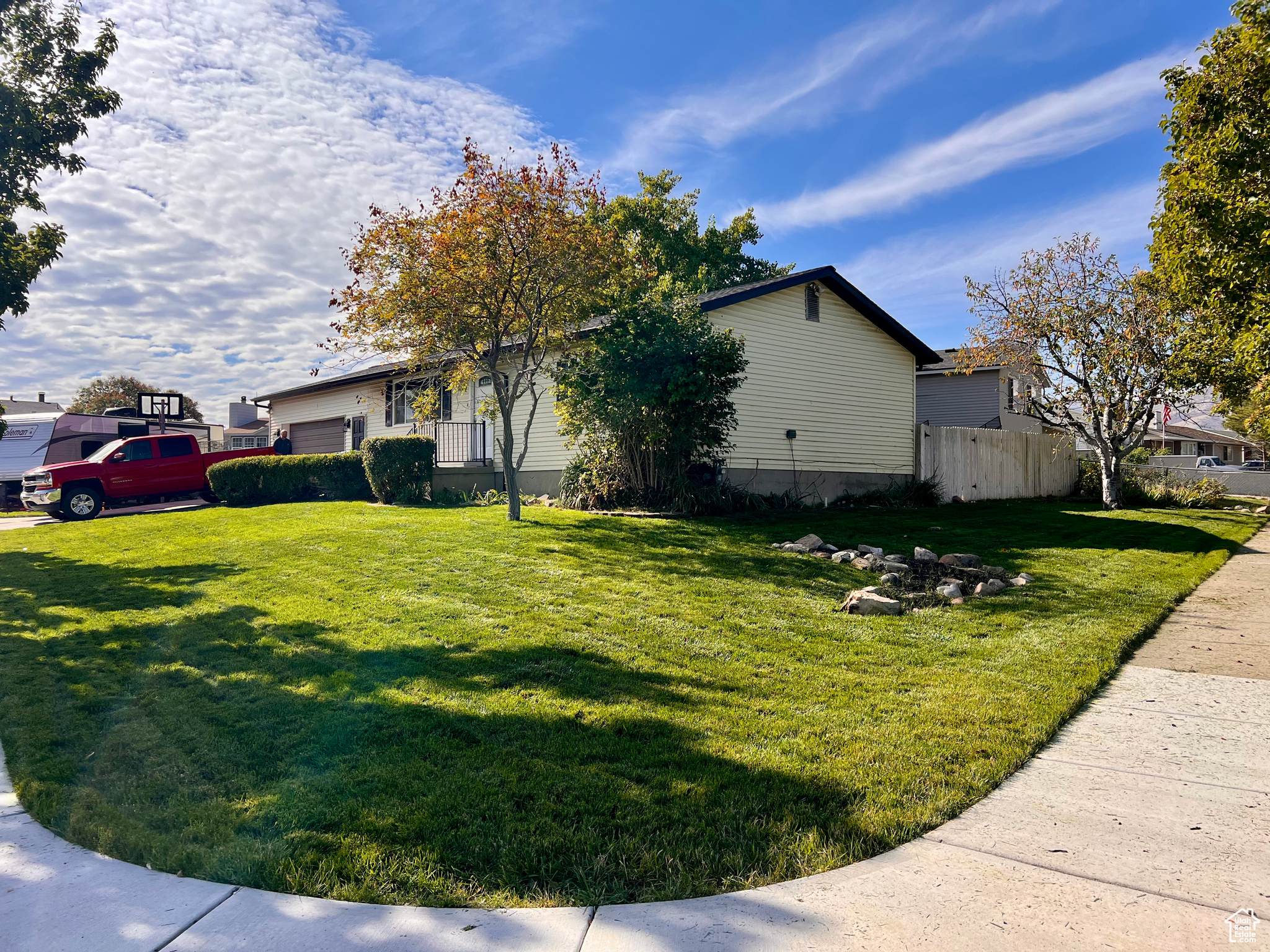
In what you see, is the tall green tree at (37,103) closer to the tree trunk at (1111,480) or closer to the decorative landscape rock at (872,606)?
the decorative landscape rock at (872,606)

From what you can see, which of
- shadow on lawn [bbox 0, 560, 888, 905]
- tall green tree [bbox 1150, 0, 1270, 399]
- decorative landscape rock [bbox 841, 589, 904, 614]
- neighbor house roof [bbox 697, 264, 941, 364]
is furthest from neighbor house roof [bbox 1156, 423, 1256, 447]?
shadow on lawn [bbox 0, 560, 888, 905]

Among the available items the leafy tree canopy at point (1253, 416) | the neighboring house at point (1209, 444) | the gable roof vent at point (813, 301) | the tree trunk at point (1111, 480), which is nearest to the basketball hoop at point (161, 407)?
the gable roof vent at point (813, 301)

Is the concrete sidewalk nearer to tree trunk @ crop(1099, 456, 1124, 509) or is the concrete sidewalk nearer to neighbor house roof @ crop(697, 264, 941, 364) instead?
neighbor house roof @ crop(697, 264, 941, 364)

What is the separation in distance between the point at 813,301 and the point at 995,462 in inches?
301

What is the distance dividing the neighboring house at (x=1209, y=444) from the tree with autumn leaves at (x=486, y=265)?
172 feet

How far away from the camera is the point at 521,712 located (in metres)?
4.20

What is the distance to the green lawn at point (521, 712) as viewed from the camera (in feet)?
9.37

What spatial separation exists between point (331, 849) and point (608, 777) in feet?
3.97

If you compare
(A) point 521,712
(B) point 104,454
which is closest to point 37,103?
(B) point 104,454

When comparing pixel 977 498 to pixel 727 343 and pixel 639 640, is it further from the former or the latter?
pixel 639 640

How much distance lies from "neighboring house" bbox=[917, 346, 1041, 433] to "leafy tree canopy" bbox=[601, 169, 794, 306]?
8.65 metres

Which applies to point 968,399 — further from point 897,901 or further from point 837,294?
point 897,901

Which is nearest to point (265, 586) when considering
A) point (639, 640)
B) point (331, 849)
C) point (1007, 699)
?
point (639, 640)

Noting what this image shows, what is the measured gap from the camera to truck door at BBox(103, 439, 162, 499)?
57.0 feet
